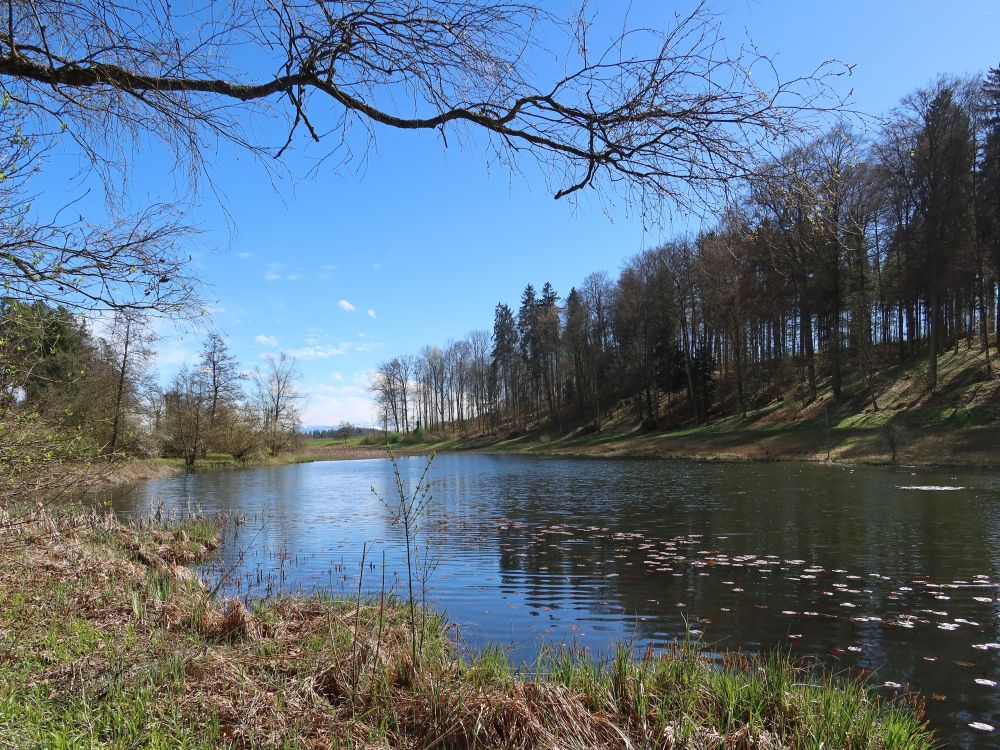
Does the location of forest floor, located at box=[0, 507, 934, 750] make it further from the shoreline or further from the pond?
the shoreline

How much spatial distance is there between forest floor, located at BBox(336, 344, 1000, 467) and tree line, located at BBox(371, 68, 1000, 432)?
2.70ft

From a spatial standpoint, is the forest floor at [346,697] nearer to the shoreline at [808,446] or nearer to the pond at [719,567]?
the pond at [719,567]

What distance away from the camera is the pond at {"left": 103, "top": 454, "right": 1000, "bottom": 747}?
5.77 m

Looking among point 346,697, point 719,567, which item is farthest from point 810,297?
point 346,697

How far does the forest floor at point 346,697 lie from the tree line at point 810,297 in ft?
8.76

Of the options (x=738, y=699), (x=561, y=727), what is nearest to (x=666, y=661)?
(x=738, y=699)

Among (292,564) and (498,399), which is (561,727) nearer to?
(292,564)

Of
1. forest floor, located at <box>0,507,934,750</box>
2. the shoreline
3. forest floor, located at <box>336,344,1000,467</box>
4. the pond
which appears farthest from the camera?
forest floor, located at <box>336,344,1000,467</box>

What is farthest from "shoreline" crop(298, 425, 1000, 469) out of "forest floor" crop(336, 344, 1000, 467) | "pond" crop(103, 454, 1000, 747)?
"pond" crop(103, 454, 1000, 747)

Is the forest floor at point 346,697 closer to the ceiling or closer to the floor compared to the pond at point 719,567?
closer to the ceiling

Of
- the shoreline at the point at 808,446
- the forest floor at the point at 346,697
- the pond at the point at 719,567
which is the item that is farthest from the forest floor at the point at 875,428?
the forest floor at the point at 346,697

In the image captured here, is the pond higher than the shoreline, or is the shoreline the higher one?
the shoreline

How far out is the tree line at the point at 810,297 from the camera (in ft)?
10.0

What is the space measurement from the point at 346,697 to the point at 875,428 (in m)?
30.1
